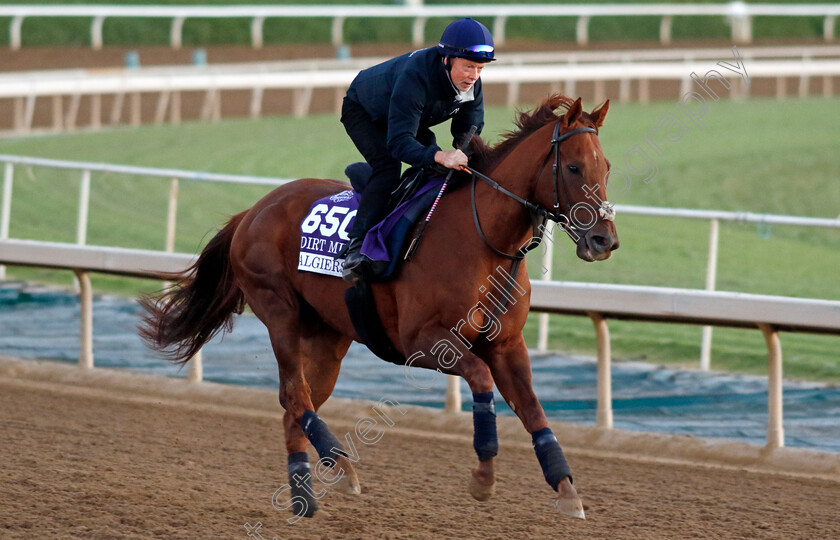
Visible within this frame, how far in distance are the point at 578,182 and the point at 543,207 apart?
8.3 inches

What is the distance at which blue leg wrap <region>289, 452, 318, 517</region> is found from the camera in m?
4.74

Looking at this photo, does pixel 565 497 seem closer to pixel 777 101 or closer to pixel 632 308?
pixel 632 308

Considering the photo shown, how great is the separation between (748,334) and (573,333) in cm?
A: 134

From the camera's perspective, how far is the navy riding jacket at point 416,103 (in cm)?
466

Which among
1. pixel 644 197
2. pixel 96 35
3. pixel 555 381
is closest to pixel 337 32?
pixel 96 35

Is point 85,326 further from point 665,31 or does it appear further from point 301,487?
point 665,31

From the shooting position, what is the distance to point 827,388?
24.0 ft

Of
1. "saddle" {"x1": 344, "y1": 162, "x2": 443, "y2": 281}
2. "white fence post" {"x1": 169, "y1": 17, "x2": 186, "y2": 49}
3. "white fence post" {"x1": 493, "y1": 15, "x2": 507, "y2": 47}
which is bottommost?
"saddle" {"x1": 344, "y1": 162, "x2": 443, "y2": 281}

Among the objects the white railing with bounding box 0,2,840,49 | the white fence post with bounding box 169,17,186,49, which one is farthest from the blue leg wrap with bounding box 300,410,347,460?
the white fence post with bounding box 169,17,186,49

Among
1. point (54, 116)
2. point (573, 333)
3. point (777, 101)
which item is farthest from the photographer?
point (777, 101)

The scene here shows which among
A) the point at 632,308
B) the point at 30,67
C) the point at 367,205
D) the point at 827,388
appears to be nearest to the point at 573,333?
the point at 827,388

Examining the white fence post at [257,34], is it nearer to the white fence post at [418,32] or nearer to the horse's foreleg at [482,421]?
the white fence post at [418,32]

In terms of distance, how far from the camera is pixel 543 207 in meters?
4.46

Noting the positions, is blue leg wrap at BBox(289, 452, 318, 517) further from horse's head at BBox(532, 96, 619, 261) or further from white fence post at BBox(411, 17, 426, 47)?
white fence post at BBox(411, 17, 426, 47)
